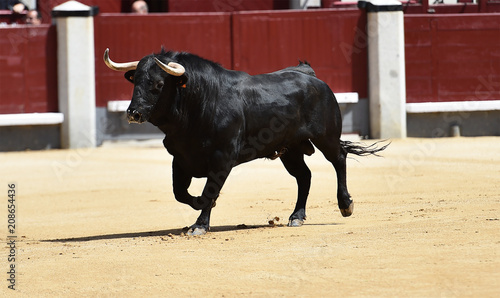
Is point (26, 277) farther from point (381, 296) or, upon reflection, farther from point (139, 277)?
point (381, 296)

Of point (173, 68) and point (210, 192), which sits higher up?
point (173, 68)

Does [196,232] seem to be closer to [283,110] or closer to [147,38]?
[283,110]

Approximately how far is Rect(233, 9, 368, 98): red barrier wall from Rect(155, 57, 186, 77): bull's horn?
7760mm

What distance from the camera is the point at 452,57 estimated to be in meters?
14.1

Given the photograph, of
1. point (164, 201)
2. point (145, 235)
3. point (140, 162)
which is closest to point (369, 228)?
point (145, 235)

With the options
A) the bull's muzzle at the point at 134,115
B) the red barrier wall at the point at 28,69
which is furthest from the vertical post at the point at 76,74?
the bull's muzzle at the point at 134,115

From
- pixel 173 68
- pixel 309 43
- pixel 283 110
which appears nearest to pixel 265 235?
pixel 283 110

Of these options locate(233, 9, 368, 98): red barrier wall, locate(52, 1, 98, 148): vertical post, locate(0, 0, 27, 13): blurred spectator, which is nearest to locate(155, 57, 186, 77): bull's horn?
locate(52, 1, 98, 148): vertical post

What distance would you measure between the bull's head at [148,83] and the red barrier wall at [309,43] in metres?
7.78

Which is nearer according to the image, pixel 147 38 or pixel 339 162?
pixel 339 162

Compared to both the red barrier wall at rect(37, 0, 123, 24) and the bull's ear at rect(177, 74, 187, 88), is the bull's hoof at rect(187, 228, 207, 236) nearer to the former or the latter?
the bull's ear at rect(177, 74, 187, 88)

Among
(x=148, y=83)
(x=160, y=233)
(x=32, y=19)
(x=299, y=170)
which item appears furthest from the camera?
(x=32, y=19)

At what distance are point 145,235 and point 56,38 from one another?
7.88 meters

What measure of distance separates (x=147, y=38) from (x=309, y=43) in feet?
7.49
